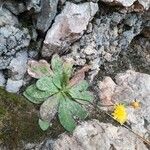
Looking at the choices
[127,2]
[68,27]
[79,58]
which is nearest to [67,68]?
[79,58]

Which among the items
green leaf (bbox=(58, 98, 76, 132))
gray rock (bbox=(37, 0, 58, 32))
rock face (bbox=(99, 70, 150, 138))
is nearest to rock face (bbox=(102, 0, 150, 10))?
gray rock (bbox=(37, 0, 58, 32))

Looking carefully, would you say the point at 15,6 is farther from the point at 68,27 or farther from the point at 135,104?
the point at 135,104

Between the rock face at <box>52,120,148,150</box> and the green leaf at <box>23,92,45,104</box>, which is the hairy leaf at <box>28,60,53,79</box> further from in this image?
the rock face at <box>52,120,148,150</box>

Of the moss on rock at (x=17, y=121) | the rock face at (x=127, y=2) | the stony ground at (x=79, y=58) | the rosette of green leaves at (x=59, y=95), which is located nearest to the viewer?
the moss on rock at (x=17, y=121)

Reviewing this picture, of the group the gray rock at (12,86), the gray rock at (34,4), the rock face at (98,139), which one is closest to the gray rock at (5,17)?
the gray rock at (34,4)

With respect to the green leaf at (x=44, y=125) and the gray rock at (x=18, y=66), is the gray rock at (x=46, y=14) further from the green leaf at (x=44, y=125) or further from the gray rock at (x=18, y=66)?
the green leaf at (x=44, y=125)

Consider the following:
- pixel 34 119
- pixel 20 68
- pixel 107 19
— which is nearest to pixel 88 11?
pixel 107 19

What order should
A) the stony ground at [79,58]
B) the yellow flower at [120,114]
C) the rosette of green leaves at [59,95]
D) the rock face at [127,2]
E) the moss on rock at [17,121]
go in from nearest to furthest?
the moss on rock at [17,121] → the stony ground at [79,58] → the rosette of green leaves at [59,95] → the yellow flower at [120,114] → the rock face at [127,2]
